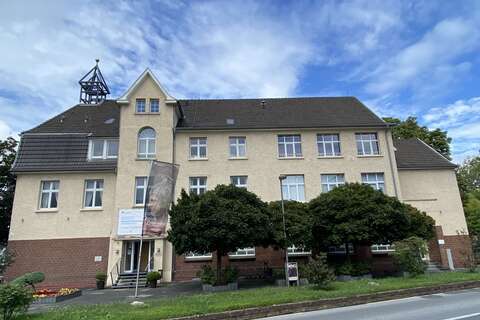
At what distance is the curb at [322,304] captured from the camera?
9.02 meters

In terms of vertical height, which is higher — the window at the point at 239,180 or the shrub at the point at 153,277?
the window at the point at 239,180

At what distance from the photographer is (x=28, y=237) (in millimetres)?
20734

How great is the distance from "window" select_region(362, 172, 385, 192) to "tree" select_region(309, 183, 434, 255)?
453 cm

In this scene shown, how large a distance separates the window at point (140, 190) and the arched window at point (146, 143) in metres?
1.66

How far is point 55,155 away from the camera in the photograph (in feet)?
73.8

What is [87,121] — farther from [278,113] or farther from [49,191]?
[278,113]

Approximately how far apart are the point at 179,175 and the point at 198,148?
257 cm

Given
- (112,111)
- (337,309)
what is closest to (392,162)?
(337,309)

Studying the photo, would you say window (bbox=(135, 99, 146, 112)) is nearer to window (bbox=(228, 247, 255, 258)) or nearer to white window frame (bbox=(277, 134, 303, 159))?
white window frame (bbox=(277, 134, 303, 159))

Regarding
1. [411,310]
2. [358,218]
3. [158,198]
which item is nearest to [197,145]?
[158,198]

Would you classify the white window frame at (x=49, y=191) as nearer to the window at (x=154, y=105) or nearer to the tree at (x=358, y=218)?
the window at (x=154, y=105)

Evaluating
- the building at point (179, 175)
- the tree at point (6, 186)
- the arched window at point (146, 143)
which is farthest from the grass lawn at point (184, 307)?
the tree at point (6, 186)

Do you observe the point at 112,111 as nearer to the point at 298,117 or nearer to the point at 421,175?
the point at 298,117

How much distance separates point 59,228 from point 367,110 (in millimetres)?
25421
